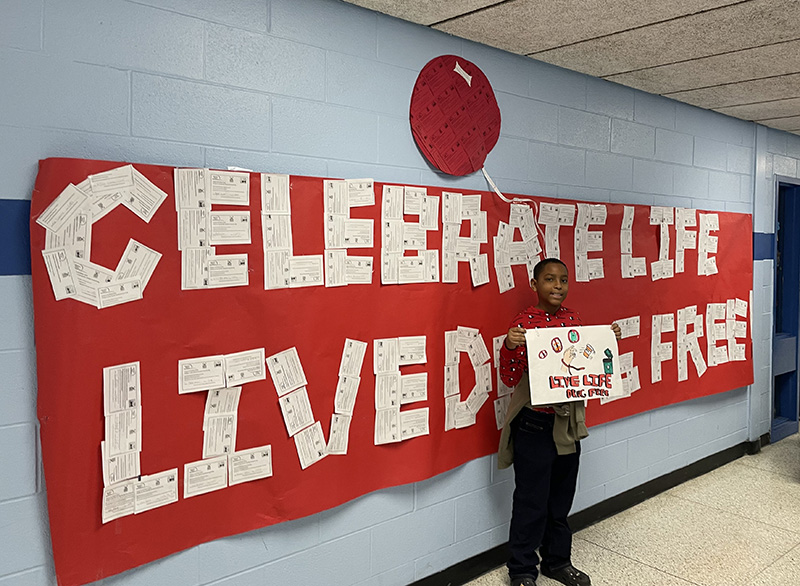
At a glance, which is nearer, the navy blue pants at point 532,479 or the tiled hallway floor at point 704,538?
the navy blue pants at point 532,479

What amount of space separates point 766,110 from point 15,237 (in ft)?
13.6

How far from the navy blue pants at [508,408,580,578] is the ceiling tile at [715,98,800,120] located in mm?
2490

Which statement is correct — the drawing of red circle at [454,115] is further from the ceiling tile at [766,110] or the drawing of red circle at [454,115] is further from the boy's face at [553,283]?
the ceiling tile at [766,110]

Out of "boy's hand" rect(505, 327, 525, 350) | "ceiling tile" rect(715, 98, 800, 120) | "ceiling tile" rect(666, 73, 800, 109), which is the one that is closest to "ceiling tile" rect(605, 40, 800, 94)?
"ceiling tile" rect(666, 73, 800, 109)

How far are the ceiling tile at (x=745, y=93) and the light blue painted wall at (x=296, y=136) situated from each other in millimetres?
155

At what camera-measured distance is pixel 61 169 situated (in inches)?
66.1

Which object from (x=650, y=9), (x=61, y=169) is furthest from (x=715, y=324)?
(x=61, y=169)

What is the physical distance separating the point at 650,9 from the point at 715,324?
243 centimetres

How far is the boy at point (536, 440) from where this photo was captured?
269cm

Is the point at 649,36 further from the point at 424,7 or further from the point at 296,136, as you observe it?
the point at 296,136

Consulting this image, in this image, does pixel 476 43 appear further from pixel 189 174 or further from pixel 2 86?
pixel 2 86

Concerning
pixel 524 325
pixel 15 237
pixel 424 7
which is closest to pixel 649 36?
pixel 424 7

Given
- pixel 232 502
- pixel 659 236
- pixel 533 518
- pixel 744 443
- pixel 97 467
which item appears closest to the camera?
pixel 97 467

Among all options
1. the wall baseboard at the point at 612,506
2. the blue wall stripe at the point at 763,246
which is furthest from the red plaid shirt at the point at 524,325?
the blue wall stripe at the point at 763,246
